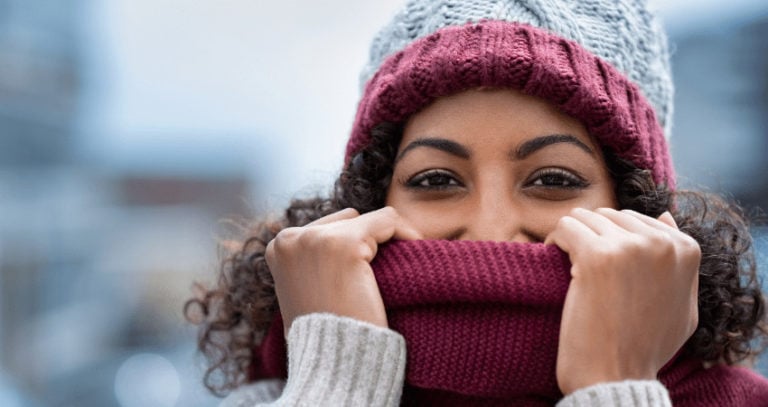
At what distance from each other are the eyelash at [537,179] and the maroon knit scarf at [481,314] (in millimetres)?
195

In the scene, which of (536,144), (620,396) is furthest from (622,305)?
(536,144)

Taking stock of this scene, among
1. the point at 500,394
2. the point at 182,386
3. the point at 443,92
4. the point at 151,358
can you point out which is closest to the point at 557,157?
the point at 443,92

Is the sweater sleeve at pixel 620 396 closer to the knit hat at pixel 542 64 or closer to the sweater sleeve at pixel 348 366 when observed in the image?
the sweater sleeve at pixel 348 366

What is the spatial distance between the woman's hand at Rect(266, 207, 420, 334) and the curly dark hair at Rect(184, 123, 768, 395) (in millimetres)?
226

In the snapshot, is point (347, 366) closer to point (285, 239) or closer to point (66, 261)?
point (285, 239)

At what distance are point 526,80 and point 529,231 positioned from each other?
0.98 ft

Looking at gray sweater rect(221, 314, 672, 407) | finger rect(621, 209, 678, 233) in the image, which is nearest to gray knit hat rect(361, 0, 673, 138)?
finger rect(621, 209, 678, 233)

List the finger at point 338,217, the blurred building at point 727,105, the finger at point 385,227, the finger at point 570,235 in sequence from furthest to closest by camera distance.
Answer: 1. the blurred building at point 727,105
2. the finger at point 338,217
3. the finger at point 385,227
4. the finger at point 570,235

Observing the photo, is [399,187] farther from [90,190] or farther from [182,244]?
[182,244]

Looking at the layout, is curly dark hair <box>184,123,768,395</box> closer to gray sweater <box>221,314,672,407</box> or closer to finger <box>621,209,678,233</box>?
finger <box>621,209,678,233</box>

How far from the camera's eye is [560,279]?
1.49 metres

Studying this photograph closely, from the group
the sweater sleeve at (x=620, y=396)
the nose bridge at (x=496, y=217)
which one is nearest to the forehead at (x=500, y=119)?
the nose bridge at (x=496, y=217)

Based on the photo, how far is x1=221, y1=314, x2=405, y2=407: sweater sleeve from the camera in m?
1.51

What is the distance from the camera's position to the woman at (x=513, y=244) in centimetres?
144
